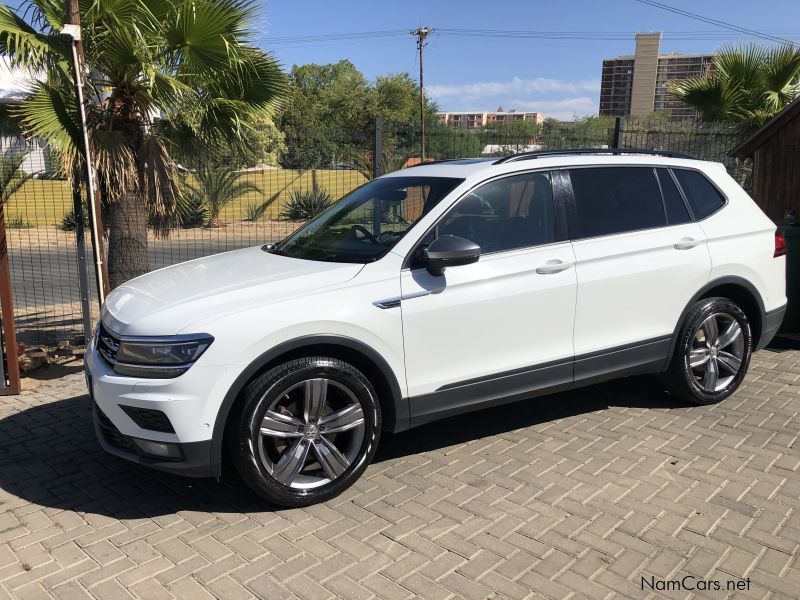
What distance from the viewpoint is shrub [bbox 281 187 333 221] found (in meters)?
16.5

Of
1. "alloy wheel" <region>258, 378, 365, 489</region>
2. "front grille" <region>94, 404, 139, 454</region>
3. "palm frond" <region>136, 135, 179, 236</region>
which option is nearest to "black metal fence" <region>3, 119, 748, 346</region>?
"palm frond" <region>136, 135, 179, 236</region>

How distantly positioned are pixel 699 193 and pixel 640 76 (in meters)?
108

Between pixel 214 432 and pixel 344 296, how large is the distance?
97cm

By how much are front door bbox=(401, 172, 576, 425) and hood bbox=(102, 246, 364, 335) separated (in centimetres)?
51

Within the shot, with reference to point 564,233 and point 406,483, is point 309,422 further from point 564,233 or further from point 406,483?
point 564,233

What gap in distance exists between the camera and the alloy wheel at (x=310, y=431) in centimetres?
362

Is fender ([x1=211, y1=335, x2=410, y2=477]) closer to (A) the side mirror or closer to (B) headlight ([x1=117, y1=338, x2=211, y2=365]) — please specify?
(B) headlight ([x1=117, y1=338, x2=211, y2=365])

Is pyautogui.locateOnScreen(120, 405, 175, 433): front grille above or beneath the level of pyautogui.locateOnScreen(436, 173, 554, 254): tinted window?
beneath

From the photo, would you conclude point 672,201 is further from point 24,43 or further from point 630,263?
point 24,43

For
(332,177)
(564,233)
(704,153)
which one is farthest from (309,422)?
(332,177)

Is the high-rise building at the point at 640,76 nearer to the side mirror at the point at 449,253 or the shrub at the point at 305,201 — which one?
the shrub at the point at 305,201

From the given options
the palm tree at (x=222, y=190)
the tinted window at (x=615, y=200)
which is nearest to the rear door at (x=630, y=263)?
the tinted window at (x=615, y=200)

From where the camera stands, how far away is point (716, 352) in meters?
5.19

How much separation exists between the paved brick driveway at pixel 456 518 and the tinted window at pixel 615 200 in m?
1.41
